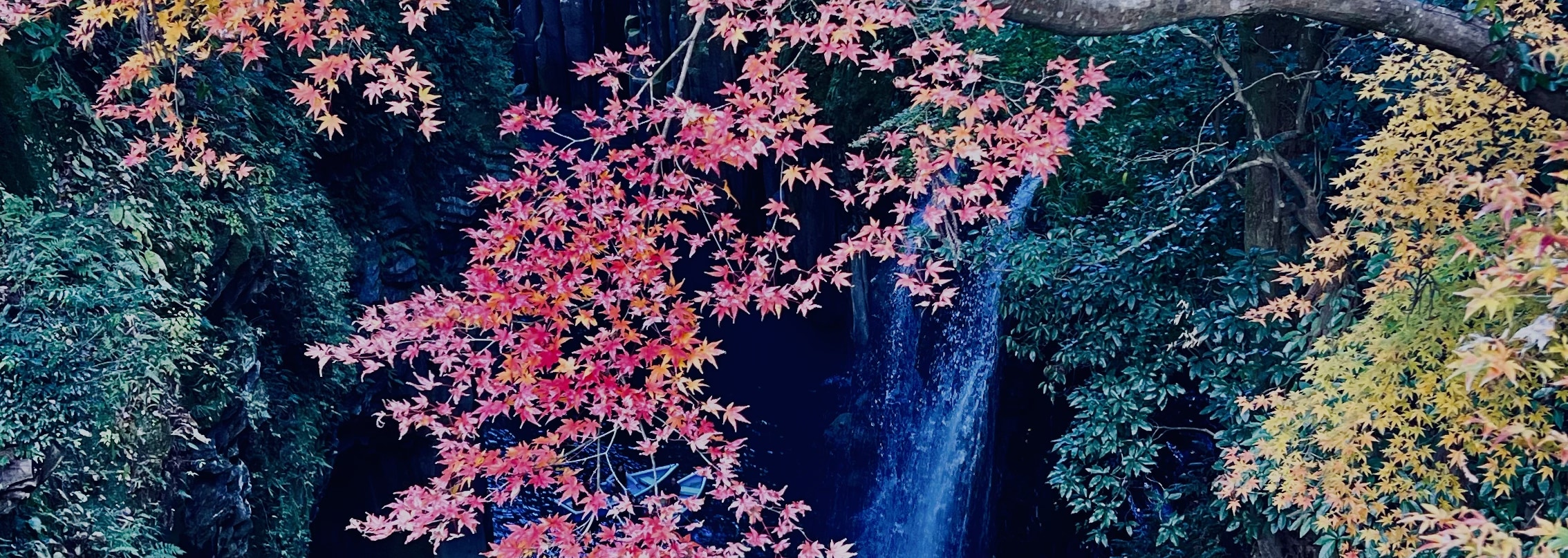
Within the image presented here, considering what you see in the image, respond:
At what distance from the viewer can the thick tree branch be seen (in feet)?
10.1

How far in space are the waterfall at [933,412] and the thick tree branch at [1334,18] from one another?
9.93ft

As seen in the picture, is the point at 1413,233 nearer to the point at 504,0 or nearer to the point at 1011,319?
the point at 1011,319

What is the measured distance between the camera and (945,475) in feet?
28.5

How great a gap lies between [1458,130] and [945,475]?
570 centimetres

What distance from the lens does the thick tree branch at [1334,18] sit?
3.07m

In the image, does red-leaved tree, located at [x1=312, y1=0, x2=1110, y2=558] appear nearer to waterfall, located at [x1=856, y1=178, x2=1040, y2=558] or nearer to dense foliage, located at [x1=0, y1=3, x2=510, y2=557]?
dense foliage, located at [x1=0, y1=3, x2=510, y2=557]

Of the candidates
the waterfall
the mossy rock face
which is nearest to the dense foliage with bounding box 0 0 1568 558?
the mossy rock face

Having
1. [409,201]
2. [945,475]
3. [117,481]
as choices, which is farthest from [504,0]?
[117,481]

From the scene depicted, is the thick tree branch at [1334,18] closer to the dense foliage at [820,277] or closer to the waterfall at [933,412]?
the dense foliage at [820,277]

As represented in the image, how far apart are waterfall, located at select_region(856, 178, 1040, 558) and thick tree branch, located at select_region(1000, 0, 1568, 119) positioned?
303 cm

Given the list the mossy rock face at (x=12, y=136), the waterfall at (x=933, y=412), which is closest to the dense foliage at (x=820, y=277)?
the mossy rock face at (x=12, y=136)

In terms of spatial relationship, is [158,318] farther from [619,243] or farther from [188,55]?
[619,243]

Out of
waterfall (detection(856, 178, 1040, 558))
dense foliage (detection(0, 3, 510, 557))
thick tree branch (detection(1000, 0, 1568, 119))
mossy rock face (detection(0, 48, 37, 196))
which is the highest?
mossy rock face (detection(0, 48, 37, 196))

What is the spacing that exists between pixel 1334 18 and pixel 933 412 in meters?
6.29
